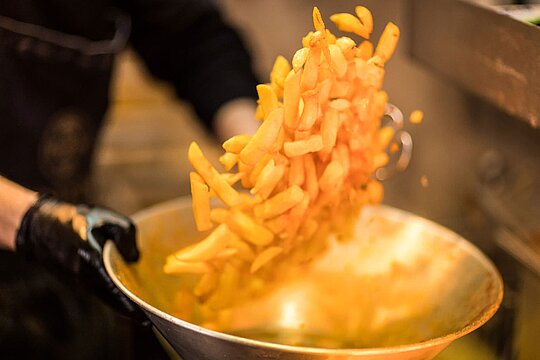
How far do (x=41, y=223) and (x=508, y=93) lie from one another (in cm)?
53

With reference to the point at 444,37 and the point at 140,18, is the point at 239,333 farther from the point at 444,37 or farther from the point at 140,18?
the point at 140,18

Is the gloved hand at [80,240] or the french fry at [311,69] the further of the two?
the gloved hand at [80,240]

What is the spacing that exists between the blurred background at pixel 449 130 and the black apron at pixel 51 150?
21cm

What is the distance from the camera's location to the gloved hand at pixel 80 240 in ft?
2.45

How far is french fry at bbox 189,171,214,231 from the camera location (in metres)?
0.67

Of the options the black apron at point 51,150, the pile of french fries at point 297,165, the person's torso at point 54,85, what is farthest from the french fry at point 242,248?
the person's torso at point 54,85

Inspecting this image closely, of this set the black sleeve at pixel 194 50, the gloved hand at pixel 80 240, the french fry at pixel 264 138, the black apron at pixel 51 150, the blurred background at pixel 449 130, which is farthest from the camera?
the black sleeve at pixel 194 50

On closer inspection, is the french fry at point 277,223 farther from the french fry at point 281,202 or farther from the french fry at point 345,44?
the french fry at point 345,44

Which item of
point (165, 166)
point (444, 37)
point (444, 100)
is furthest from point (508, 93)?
point (165, 166)

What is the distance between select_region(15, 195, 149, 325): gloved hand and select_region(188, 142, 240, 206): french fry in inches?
4.8

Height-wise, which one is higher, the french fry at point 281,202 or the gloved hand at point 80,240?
the french fry at point 281,202

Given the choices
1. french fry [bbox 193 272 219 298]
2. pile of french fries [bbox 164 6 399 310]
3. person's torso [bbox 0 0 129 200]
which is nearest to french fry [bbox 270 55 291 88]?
pile of french fries [bbox 164 6 399 310]

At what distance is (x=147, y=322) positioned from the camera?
727mm

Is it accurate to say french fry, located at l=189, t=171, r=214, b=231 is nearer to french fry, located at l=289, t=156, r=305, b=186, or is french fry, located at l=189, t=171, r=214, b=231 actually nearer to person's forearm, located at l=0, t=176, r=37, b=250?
french fry, located at l=289, t=156, r=305, b=186
